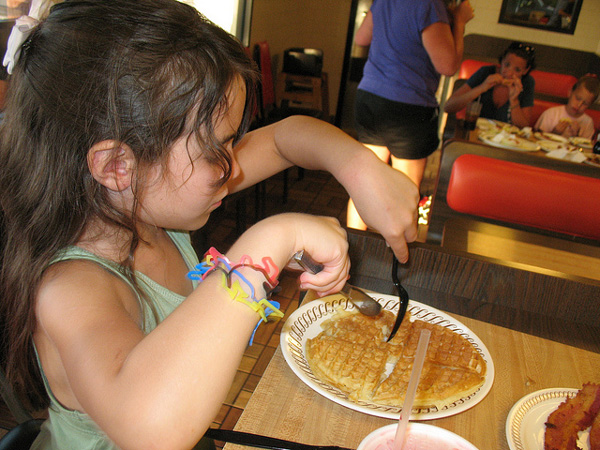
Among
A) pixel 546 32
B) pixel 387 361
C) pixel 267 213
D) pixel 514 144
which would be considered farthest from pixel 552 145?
pixel 546 32

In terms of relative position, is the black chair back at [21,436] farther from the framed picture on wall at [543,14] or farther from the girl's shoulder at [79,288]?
Answer: the framed picture on wall at [543,14]

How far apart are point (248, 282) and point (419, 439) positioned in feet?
0.93

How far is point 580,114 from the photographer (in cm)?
354

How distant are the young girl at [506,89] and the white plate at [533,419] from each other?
2.68 m

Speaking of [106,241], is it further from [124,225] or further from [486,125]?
[486,125]

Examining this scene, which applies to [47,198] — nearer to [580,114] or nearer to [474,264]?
[474,264]

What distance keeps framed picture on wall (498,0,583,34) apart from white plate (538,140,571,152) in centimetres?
401

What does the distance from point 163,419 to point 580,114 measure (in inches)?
152

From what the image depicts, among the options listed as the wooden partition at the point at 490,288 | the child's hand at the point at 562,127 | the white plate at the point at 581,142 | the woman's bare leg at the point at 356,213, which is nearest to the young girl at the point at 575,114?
the child's hand at the point at 562,127

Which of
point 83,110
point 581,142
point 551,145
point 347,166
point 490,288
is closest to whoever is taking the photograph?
point 83,110

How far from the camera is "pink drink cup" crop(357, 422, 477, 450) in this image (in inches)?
22.1

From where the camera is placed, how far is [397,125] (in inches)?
95.3

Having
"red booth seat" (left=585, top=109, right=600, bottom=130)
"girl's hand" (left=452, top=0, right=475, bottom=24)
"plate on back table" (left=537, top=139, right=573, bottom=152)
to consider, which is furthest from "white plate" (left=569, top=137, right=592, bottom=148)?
"girl's hand" (left=452, top=0, right=475, bottom=24)

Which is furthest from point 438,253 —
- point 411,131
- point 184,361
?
point 411,131
